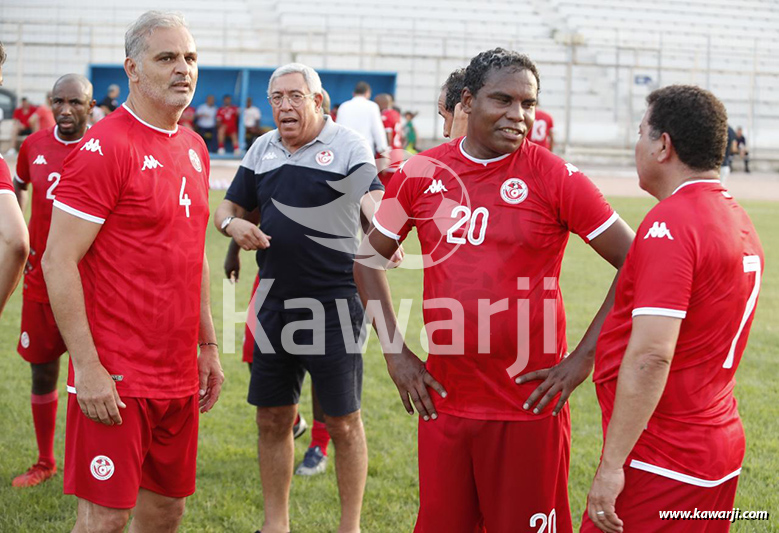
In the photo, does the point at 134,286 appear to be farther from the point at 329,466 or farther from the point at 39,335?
the point at 329,466

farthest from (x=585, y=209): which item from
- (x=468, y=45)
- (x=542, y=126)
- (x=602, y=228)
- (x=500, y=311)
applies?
(x=468, y=45)

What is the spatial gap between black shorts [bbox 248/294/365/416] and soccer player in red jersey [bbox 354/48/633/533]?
A: 4.18ft

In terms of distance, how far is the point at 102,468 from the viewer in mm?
3227

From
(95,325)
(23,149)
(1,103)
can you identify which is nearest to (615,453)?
(95,325)

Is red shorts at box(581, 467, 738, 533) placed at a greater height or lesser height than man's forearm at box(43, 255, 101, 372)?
lesser

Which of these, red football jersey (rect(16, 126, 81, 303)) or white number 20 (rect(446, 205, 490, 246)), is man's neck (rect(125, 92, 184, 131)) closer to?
white number 20 (rect(446, 205, 490, 246))

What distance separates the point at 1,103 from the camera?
29359mm

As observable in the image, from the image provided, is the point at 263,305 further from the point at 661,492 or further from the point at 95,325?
the point at 661,492

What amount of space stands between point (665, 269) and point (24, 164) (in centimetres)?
423

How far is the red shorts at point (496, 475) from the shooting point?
3.32m

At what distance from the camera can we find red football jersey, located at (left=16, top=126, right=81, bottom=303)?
5.27 meters

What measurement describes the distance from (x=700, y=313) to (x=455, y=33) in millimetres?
35092

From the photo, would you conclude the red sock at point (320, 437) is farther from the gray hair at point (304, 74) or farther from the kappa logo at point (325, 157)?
the gray hair at point (304, 74)

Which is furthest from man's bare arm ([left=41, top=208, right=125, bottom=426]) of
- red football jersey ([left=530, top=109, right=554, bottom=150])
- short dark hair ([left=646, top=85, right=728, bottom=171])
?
red football jersey ([left=530, top=109, right=554, bottom=150])
